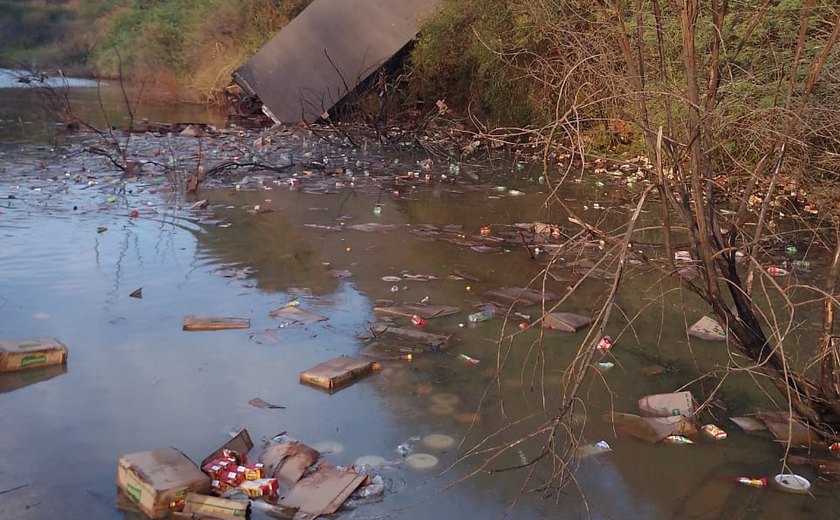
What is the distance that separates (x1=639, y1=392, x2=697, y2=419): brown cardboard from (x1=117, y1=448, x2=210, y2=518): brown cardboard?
179 cm

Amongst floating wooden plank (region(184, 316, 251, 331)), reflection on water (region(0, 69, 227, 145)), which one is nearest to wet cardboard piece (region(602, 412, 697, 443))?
floating wooden plank (region(184, 316, 251, 331))

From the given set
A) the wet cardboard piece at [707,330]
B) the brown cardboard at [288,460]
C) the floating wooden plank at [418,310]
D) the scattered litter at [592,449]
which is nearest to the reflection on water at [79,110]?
the floating wooden plank at [418,310]

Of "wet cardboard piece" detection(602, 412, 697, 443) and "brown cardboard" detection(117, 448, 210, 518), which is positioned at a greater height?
"brown cardboard" detection(117, 448, 210, 518)

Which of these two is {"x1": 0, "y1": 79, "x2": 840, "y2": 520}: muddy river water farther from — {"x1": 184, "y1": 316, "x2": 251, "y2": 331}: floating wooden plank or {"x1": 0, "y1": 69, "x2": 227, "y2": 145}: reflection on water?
{"x1": 0, "y1": 69, "x2": 227, "y2": 145}: reflection on water

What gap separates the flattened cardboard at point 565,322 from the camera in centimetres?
434

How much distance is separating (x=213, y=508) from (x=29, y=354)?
1.45 meters

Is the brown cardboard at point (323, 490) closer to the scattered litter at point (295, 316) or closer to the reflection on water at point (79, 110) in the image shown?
the scattered litter at point (295, 316)

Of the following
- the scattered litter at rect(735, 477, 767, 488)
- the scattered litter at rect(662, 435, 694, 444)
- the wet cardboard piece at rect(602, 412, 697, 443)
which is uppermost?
the wet cardboard piece at rect(602, 412, 697, 443)

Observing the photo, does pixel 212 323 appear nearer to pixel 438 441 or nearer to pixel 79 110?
pixel 438 441

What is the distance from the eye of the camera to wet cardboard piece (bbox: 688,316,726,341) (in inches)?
170

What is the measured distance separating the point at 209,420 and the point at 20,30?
3370cm

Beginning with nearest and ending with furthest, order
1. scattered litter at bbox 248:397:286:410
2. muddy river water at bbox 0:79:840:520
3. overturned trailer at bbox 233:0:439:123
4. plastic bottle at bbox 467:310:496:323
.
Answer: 1. muddy river water at bbox 0:79:840:520
2. scattered litter at bbox 248:397:286:410
3. plastic bottle at bbox 467:310:496:323
4. overturned trailer at bbox 233:0:439:123

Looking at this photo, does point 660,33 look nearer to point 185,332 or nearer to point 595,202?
point 185,332

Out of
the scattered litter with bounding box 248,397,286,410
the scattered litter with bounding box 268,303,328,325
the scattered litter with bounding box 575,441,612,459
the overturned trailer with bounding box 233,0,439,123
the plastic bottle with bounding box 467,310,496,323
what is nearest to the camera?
the scattered litter with bounding box 575,441,612,459
